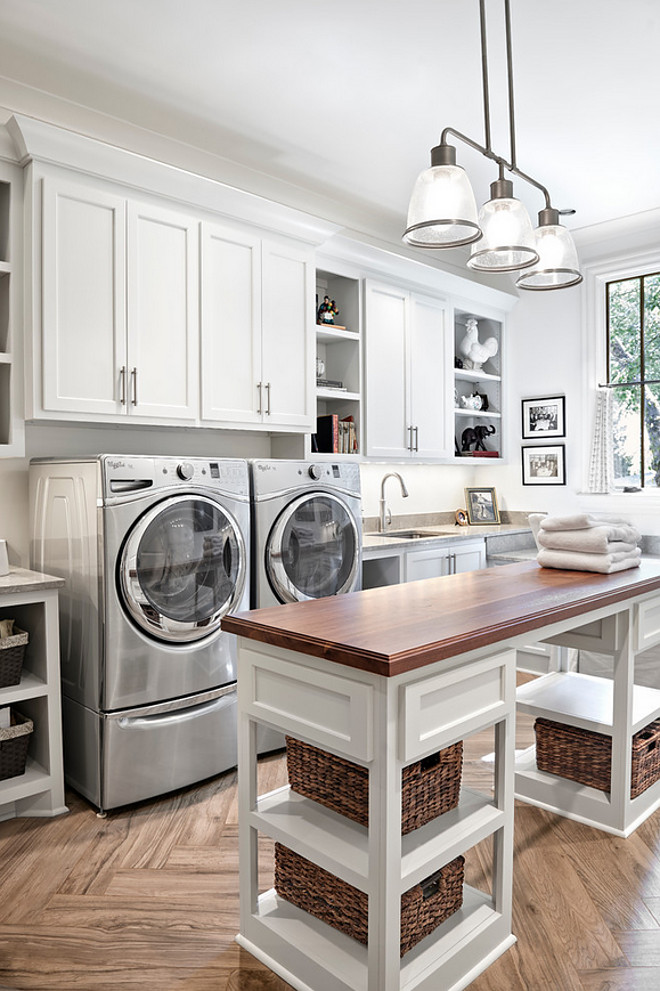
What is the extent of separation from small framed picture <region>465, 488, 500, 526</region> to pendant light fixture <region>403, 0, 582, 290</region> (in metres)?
2.90

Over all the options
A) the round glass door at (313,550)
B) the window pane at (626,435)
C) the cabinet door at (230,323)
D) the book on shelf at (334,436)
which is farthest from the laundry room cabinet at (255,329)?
the window pane at (626,435)

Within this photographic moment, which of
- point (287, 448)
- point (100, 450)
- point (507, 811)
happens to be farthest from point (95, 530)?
point (507, 811)

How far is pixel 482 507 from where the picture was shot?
16.9ft

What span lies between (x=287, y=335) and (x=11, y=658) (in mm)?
1959

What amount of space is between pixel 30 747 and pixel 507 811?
76.0 inches

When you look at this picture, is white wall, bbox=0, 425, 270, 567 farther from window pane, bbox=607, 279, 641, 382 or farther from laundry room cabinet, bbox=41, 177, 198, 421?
window pane, bbox=607, 279, 641, 382

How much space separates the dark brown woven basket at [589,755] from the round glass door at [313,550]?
1146 mm

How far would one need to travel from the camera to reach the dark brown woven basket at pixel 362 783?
161 cm

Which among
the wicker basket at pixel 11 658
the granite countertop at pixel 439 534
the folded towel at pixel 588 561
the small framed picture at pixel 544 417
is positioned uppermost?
the small framed picture at pixel 544 417

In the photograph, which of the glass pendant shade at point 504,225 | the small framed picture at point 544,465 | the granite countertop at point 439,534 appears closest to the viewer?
the glass pendant shade at point 504,225

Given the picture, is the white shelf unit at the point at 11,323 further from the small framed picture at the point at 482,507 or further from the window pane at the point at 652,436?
the window pane at the point at 652,436

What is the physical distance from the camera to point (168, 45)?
261 centimetres

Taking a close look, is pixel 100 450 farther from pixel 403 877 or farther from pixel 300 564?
pixel 403 877

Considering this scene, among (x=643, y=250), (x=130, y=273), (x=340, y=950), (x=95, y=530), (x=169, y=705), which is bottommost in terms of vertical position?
(x=340, y=950)
